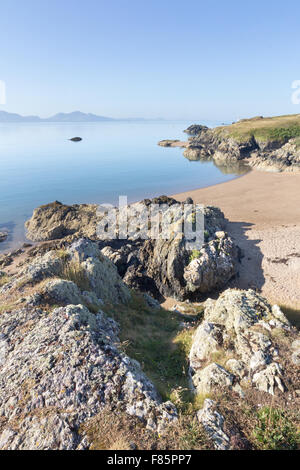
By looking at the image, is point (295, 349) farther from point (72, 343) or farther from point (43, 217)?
point (43, 217)

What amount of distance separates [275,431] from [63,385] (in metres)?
5.30

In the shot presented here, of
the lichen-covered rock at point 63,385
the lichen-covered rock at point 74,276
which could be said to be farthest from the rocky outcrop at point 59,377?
the lichen-covered rock at point 74,276

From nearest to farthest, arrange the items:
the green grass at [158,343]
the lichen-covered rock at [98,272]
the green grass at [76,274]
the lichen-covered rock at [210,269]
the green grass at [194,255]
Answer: the green grass at [158,343] → the green grass at [76,274] → the lichen-covered rock at [98,272] → the lichen-covered rock at [210,269] → the green grass at [194,255]

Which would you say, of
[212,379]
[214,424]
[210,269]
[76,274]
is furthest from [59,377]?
[210,269]

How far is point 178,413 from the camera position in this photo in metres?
6.12

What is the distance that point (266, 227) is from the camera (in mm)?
33312

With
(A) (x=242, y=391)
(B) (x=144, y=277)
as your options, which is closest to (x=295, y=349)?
(A) (x=242, y=391)

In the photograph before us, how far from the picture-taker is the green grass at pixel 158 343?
8.23m

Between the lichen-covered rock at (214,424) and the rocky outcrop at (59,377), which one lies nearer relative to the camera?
the lichen-covered rock at (214,424)

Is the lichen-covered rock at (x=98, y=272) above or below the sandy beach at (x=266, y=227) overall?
above

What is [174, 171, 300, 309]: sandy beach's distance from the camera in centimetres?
2222

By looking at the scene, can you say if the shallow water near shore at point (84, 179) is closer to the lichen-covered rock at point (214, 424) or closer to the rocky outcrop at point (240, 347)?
the rocky outcrop at point (240, 347)

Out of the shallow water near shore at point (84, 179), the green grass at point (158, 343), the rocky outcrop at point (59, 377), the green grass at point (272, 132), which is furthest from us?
the green grass at point (272, 132)

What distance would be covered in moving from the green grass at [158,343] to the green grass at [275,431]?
195 centimetres
